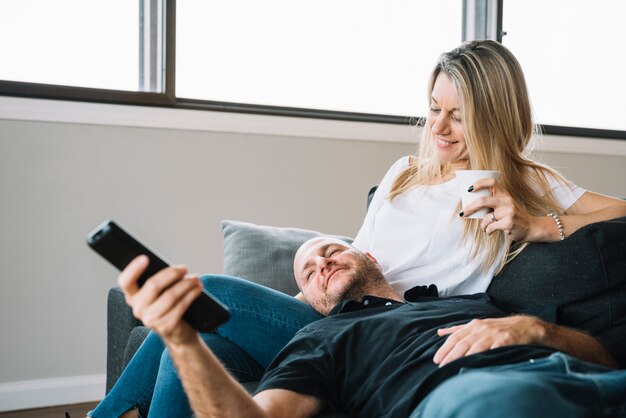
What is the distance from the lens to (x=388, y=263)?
2.10m

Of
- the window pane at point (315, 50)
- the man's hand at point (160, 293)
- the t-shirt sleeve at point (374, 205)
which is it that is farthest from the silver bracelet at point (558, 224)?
the window pane at point (315, 50)

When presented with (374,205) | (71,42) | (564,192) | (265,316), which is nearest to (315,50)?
(71,42)

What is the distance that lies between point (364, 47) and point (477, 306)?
2.19m

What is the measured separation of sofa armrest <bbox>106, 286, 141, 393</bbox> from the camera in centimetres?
214

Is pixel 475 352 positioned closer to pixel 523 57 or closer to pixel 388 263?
pixel 388 263

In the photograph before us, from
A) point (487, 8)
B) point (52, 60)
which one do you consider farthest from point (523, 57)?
point (52, 60)

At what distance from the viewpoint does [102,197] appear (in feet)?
9.68

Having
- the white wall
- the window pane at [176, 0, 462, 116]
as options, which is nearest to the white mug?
the white wall

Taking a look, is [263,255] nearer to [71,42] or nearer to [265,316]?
[265,316]

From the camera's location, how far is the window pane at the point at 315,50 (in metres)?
3.22

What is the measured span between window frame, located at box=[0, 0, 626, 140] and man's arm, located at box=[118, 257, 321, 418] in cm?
173

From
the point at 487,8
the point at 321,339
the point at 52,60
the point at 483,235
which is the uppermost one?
the point at 487,8

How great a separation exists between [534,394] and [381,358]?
425 millimetres

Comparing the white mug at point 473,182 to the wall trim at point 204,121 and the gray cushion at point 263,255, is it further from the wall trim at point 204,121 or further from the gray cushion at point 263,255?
the wall trim at point 204,121
